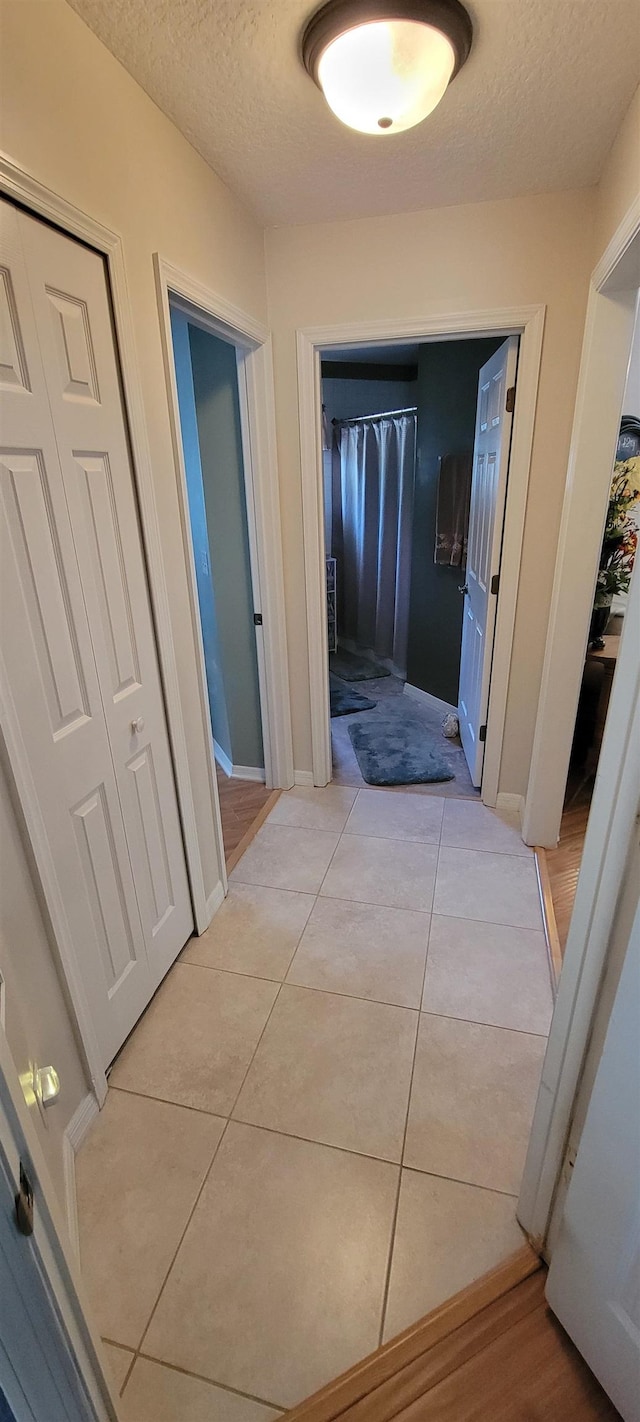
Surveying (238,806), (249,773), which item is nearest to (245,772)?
(249,773)

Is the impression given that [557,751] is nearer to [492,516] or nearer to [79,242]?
[492,516]

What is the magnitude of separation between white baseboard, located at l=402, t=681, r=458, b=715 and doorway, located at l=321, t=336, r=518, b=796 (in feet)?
0.04

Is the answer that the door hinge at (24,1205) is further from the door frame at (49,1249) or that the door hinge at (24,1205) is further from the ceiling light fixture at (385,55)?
the ceiling light fixture at (385,55)

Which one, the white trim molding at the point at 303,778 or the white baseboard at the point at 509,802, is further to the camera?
the white trim molding at the point at 303,778

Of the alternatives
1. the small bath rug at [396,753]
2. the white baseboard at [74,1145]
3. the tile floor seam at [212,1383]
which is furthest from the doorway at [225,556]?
the tile floor seam at [212,1383]

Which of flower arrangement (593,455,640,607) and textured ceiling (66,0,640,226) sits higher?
textured ceiling (66,0,640,226)

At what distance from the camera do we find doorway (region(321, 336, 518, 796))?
9.14 feet

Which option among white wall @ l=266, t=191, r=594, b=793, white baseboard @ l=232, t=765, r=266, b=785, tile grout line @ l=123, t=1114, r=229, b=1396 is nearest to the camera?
tile grout line @ l=123, t=1114, r=229, b=1396

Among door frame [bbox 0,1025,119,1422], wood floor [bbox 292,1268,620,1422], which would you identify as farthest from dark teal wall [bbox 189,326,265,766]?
door frame [bbox 0,1025,119,1422]

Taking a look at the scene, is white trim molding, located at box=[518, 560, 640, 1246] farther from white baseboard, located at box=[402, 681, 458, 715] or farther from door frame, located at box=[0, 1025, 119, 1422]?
white baseboard, located at box=[402, 681, 458, 715]

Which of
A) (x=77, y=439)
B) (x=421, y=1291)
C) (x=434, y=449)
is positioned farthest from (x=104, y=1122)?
(x=434, y=449)

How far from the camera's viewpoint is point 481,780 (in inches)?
110

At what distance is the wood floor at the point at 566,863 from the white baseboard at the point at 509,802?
20 cm

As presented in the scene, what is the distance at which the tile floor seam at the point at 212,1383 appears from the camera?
1020 mm
